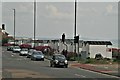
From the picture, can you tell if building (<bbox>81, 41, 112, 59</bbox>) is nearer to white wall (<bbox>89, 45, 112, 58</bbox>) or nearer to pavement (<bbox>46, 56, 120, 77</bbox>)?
white wall (<bbox>89, 45, 112, 58</bbox>)

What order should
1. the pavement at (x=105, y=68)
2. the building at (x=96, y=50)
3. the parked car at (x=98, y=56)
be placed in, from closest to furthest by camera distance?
the pavement at (x=105, y=68), the parked car at (x=98, y=56), the building at (x=96, y=50)

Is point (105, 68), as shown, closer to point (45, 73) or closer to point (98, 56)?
point (45, 73)

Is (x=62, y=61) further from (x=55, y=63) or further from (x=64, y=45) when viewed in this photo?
(x=64, y=45)

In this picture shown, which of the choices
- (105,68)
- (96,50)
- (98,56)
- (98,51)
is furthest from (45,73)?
(98,51)

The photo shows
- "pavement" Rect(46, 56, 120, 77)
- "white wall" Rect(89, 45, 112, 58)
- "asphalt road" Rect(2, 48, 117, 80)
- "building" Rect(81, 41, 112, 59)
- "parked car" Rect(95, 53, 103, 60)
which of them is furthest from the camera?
"white wall" Rect(89, 45, 112, 58)

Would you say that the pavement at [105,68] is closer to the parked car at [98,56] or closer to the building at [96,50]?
the parked car at [98,56]

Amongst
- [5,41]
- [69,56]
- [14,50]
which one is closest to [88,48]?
[69,56]

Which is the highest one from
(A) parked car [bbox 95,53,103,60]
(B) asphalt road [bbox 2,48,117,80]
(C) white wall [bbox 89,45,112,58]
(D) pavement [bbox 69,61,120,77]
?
(C) white wall [bbox 89,45,112,58]

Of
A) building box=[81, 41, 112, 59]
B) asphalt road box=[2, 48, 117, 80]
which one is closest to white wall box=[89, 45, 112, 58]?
building box=[81, 41, 112, 59]

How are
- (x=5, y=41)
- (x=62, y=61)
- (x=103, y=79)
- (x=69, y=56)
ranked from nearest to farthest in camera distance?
(x=103, y=79)
(x=62, y=61)
(x=69, y=56)
(x=5, y=41)

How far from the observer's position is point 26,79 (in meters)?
27.9

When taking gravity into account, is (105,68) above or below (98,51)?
below

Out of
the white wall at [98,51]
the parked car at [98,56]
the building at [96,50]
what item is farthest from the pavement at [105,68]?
the white wall at [98,51]

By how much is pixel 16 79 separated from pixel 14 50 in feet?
226
